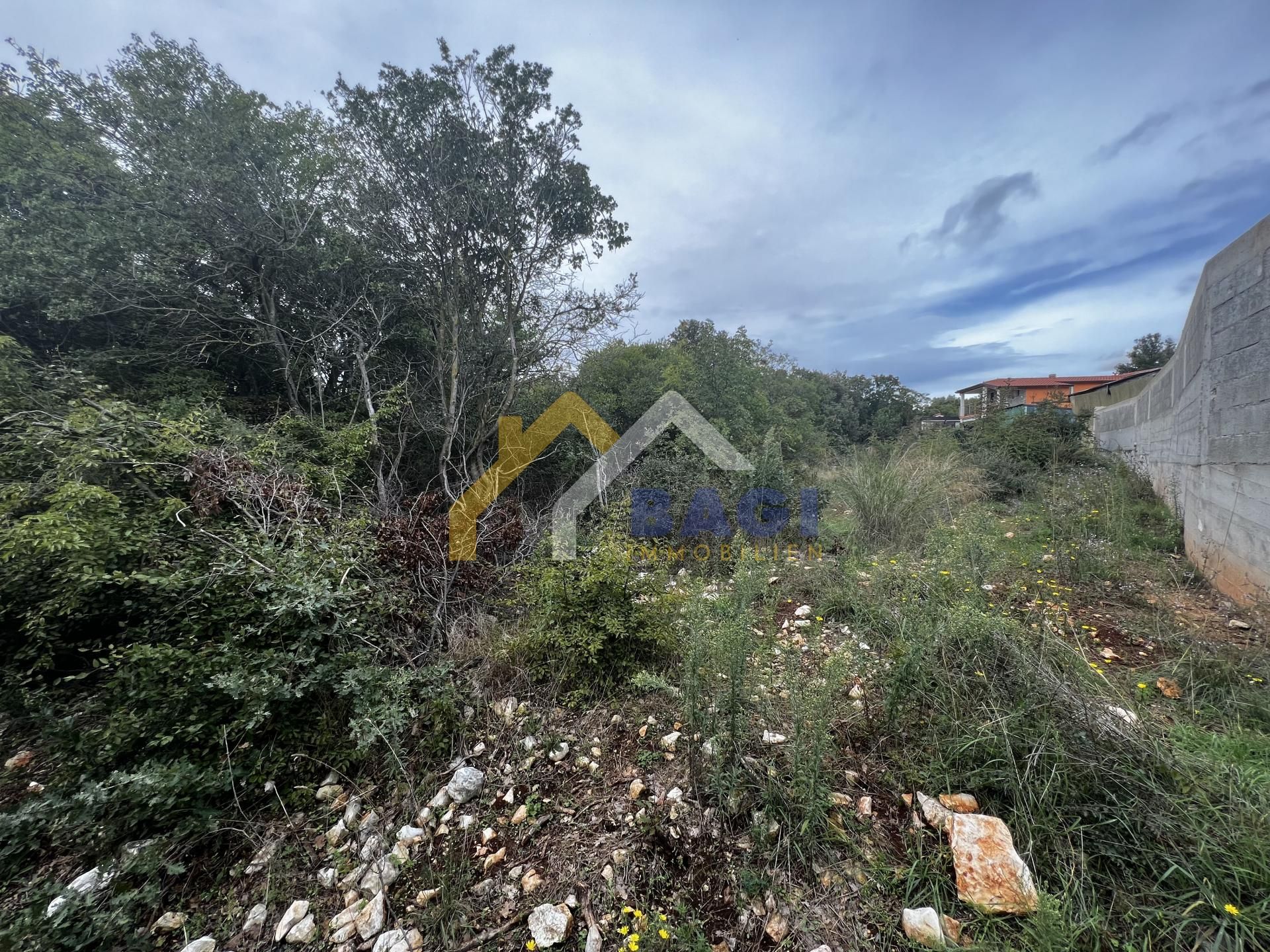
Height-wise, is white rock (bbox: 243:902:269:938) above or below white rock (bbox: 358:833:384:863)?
below

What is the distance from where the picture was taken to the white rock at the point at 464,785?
1574 mm

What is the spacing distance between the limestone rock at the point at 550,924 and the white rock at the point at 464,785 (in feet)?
1.68

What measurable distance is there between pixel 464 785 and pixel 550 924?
59cm

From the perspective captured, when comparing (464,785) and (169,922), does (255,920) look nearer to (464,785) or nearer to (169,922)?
(169,922)

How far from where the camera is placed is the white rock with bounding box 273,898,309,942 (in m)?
1.24

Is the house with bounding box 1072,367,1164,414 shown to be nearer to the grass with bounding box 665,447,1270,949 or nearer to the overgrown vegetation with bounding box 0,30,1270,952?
the overgrown vegetation with bounding box 0,30,1270,952

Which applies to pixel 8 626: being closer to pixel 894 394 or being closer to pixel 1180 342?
pixel 1180 342

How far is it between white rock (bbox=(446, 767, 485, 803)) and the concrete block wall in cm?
395

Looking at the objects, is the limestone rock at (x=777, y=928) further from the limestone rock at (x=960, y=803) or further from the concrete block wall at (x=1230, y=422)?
the concrete block wall at (x=1230, y=422)

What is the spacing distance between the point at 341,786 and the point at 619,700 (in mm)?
1132

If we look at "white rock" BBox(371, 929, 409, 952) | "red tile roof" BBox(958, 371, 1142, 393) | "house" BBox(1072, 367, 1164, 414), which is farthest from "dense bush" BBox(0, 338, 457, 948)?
"red tile roof" BBox(958, 371, 1142, 393)

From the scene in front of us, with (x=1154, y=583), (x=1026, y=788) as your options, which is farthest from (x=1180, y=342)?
(x=1026, y=788)

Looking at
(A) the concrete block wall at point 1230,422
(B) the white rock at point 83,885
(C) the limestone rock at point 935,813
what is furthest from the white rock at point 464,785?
(A) the concrete block wall at point 1230,422

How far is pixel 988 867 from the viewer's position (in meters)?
1.09
